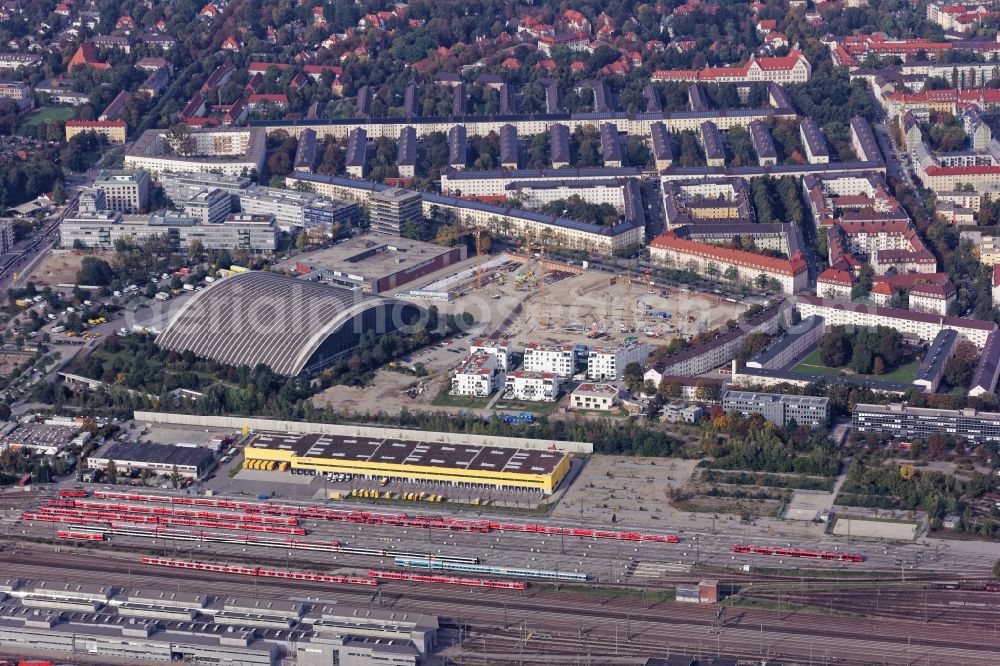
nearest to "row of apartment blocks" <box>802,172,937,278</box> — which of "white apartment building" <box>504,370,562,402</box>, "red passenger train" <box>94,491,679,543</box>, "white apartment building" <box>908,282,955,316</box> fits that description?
"white apartment building" <box>908,282,955,316</box>

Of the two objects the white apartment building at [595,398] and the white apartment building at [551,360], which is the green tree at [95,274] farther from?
the white apartment building at [595,398]

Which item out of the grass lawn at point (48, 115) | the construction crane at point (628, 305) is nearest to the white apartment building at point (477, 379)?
the construction crane at point (628, 305)

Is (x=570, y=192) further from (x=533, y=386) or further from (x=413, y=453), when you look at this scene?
(x=413, y=453)

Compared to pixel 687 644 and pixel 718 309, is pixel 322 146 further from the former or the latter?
pixel 687 644

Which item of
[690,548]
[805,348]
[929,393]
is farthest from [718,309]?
[690,548]

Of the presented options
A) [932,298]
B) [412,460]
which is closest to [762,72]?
[932,298]
